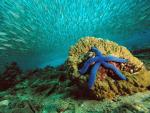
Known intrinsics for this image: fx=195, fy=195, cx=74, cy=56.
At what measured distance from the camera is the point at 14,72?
11.1 meters

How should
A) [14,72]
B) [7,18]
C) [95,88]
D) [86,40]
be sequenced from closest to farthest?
1. [95,88]
2. [86,40]
3. [14,72]
4. [7,18]

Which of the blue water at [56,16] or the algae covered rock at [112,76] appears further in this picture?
the blue water at [56,16]

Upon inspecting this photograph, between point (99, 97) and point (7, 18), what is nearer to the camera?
point (99, 97)

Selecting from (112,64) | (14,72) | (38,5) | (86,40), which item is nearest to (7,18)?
(38,5)

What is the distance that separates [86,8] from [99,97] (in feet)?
46.9

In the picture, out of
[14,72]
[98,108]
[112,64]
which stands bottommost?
[98,108]

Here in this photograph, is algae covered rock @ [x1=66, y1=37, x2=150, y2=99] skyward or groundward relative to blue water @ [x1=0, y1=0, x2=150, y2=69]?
groundward

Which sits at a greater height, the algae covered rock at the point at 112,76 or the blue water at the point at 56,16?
the blue water at the point at 56,16

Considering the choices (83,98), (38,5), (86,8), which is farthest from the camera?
(86,8)

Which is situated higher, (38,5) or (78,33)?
(78,33)

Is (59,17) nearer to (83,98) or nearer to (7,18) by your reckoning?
(7,18)

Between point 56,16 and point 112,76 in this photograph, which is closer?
point 112,76

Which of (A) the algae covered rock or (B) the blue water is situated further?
(B) the blue water

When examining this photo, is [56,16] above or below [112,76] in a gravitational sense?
above
